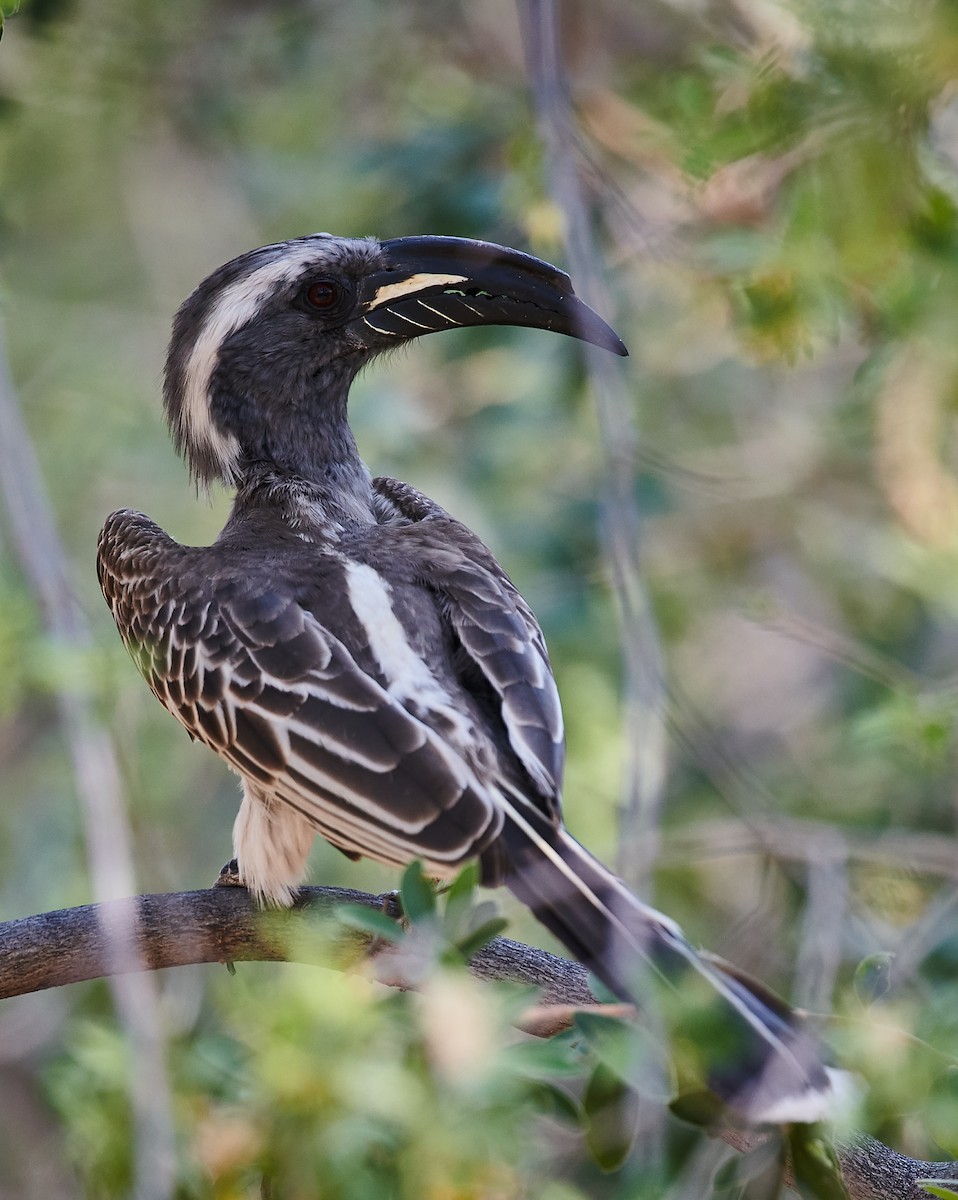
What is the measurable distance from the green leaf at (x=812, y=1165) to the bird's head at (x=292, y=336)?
68.7 inches

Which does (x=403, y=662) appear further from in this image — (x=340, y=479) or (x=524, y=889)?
(x=340, y=479)

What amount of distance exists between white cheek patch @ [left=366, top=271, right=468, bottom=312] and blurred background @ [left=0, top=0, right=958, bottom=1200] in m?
0.29

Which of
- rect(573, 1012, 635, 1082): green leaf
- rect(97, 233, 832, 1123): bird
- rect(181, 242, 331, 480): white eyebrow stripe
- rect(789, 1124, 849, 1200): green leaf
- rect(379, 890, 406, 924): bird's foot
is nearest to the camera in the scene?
rect(573, 1012, 635, 1082): green leaf

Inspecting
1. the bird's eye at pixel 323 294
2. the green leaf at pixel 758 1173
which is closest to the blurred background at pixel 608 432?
the green leaf at pixel 758 1173

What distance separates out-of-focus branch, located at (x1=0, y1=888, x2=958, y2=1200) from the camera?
2258mm

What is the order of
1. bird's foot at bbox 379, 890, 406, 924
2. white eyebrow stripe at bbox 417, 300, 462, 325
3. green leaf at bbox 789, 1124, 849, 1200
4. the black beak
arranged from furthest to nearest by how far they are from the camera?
white eyebrow stripe at bbox 417, 300, 462, 325 → the black beak → bird's foot at bbox 379, 890, 406, 924 → green leaf at bbox 789, 1124, 849, 1200

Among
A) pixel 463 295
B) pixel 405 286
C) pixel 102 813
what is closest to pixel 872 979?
pixel 102 813

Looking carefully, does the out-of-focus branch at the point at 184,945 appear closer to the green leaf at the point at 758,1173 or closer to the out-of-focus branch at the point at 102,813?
the out-of-focus branch at the point at 102,813

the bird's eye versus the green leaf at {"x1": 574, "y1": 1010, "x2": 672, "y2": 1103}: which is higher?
the bird's eye

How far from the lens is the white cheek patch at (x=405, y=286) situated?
3.13 metres

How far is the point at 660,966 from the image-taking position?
2104 mm

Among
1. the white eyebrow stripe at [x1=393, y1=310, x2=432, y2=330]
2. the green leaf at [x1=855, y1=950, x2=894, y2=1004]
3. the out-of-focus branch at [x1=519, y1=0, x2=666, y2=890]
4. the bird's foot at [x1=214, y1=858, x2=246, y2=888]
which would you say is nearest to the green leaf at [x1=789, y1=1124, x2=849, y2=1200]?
the green leaf at [x1=855, y1=950, x2=894, y2=1004]

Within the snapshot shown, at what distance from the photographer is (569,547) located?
5125 millimetres

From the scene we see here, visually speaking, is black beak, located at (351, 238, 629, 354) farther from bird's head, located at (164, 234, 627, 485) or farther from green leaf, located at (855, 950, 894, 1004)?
green leaf, located at (855, 950, 894, 1004)
